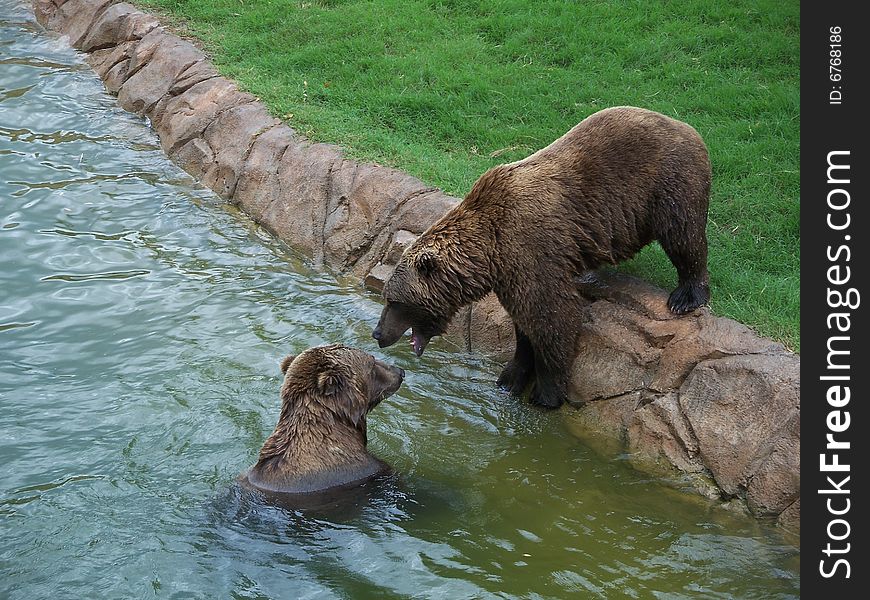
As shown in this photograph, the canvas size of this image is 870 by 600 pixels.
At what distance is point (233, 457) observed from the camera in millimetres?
7867

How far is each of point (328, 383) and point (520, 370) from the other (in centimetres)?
232

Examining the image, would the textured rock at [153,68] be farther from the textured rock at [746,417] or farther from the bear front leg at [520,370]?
the textured rock at [746,417]

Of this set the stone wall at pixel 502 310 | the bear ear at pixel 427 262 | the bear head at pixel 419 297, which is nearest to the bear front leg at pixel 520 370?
the stone wall at pixel 502 310

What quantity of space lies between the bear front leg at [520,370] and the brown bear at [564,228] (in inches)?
11.1

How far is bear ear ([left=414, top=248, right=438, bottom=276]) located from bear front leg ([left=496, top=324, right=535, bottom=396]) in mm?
1013

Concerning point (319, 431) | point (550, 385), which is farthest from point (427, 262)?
point (319, 431)

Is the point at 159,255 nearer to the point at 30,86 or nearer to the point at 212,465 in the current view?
the point at 212,465

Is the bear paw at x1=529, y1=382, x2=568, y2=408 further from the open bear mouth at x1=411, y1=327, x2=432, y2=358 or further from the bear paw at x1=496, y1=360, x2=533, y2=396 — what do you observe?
the open bear mouth at x1=411, y1=327, x2=432, y2=358

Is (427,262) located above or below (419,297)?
above

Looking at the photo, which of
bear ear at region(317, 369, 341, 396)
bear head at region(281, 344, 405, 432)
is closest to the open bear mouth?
bear head at region(281, 344, 405, 432)

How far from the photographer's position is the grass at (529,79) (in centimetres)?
1023

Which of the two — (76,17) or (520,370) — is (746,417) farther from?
(76,17)

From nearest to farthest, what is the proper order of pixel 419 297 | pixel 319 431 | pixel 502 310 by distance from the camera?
1. pixel 319 431
2. pixel 419 297
3. pixel 502 310

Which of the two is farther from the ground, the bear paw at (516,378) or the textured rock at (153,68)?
the textured rock at (153,68)
